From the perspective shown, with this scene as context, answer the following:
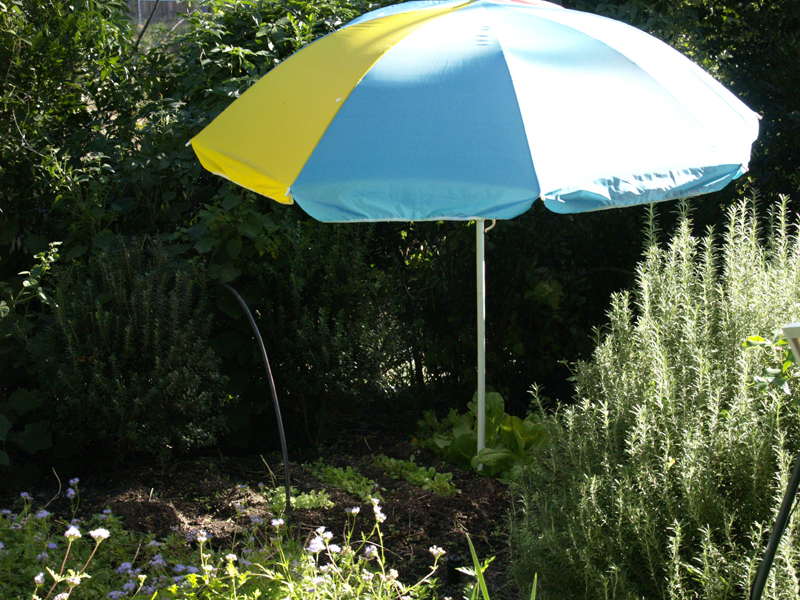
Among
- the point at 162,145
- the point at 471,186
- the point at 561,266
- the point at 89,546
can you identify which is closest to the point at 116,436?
the point at 89,546

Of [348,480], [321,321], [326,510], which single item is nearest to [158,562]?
[326,510]

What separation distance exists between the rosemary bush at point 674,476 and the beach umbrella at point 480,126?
1.75ft

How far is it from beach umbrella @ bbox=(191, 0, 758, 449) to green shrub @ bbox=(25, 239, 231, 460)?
777 millimetres

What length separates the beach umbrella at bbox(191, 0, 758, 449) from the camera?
1.92 metres

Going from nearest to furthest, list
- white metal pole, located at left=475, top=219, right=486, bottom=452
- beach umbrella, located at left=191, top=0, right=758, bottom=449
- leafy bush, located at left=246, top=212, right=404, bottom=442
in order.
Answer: beach umbrella, located at left=191, top=0, right=758, bottom=449 → white metal pole, located at left=475, top=219, right=486, bottom=452 → leafy bush, located at left=246, top=212, right=404, bottom=442

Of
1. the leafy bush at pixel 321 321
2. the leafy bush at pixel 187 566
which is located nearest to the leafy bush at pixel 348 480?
the leafy bush at pixel 187 566

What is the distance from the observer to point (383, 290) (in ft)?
11.5

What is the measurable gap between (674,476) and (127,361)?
7.03ft

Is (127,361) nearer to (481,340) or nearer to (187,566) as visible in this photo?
(187,566)

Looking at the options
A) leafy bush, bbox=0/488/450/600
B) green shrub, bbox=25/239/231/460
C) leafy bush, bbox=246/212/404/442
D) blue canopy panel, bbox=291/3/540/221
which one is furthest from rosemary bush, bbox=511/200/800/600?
green shrub, bbox=25/239/231/460

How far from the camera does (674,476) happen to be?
6.00ft

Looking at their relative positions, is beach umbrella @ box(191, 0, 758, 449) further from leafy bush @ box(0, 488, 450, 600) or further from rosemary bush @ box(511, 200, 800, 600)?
leafy bush @ box(0, 488, 450, 600)

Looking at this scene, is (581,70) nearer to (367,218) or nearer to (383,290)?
(367,218)

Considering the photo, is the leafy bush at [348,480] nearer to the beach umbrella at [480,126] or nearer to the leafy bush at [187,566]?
the leafy bush at [187,566]
